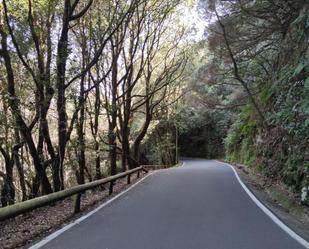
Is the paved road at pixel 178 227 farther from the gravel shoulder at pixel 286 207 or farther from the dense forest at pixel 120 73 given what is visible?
the dense forest at pixel 120 73

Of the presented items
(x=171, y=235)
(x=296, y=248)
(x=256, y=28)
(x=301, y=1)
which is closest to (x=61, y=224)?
(x=171, y=235)

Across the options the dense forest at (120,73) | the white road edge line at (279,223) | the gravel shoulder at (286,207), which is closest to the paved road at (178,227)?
the white road edge line at (279,223)

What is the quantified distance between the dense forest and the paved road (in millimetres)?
2368

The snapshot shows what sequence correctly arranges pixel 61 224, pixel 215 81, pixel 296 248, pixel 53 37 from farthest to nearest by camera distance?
pixel 215 81, pixel 53 37, pixel 61 224, pixel 296 248

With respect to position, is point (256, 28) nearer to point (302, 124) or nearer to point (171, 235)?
point (302, 124)

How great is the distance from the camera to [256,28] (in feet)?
65.5

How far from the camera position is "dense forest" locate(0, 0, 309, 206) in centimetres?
1373

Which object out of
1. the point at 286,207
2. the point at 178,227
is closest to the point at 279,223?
the point at 178,227

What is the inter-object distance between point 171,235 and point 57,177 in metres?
7.47

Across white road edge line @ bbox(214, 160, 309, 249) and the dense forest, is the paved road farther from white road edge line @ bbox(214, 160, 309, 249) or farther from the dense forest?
the dense forest

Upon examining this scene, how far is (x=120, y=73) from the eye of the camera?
3189 centimetres

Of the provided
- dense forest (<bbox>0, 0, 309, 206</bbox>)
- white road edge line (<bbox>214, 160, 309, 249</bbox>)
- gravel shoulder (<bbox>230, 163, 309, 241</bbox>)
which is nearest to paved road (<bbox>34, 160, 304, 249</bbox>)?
white road edge line (<bbox>214, 160, 309, 249</bbox>)

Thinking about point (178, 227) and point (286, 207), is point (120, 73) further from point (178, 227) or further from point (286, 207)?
point (178, 227)

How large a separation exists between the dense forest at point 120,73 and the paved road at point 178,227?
2.37m
